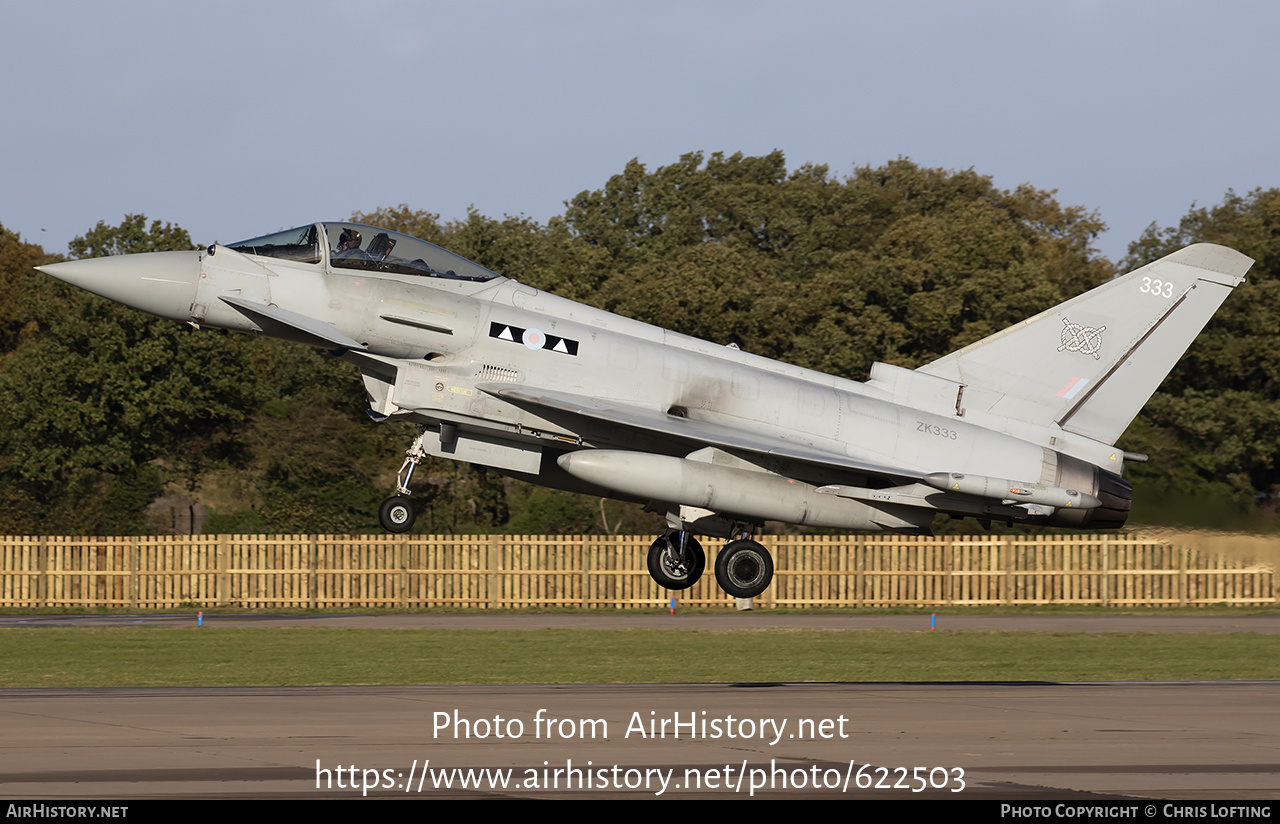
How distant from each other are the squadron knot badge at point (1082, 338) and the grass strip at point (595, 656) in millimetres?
9225

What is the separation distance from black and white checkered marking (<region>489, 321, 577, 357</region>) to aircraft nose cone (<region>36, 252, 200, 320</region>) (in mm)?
3887

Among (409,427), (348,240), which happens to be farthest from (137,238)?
(348,240)

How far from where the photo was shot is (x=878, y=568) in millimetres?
46875

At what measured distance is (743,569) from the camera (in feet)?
66.3

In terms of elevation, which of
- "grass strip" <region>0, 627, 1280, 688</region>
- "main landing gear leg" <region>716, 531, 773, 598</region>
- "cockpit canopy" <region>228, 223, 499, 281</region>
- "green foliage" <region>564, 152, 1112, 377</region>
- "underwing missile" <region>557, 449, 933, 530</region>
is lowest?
"grass strip" <region>0, 627, 1280, 688</region>

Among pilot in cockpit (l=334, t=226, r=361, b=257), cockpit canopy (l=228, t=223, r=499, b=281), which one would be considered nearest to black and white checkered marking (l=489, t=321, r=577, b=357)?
cockpit canopy (l=228, t=223, r=499, b=281)

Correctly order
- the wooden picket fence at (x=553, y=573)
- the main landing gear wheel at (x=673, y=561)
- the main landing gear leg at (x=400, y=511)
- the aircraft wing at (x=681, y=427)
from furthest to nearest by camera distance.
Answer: the wooden picket fence at (x=553, y=573) → the main landing gear wheel at (x=673, y=561) → the aircraft wing at (x=681, y=427) → the main landing gear leg at (x=400, y=511)

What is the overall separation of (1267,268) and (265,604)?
36146 mm

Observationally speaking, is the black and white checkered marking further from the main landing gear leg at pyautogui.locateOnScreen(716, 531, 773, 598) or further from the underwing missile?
the main landing gear leg at pyautogui.locateOnScreen(716, 531, 773, 598)

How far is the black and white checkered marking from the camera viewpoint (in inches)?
763

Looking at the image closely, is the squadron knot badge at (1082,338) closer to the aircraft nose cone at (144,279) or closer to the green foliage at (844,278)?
the aircraft nose cone at (144,279)

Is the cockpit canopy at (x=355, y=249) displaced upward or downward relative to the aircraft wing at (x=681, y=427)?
upward

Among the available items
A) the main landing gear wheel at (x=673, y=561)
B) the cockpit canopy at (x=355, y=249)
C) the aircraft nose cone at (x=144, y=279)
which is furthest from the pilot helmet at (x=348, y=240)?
the main landing gear wheel at (x=673, y=561)

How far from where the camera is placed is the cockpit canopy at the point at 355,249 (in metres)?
18.9
